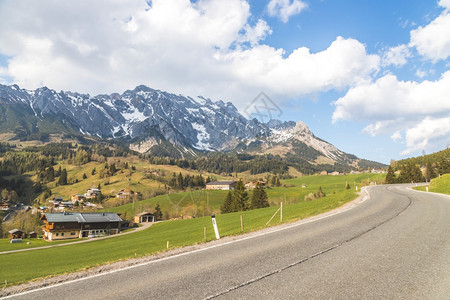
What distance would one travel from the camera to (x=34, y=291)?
24.5ft

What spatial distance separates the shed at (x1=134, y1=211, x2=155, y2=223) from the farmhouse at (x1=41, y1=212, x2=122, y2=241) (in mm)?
17037

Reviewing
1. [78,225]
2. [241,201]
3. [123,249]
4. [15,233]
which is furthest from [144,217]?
[123,249]

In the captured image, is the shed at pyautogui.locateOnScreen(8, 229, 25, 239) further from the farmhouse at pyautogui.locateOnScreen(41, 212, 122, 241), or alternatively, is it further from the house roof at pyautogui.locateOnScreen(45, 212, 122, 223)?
the house roof at pyautogui.locateOnScreen(45, 212, 122, 223)

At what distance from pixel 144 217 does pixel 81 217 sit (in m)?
29.9

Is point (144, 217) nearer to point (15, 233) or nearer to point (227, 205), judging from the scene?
point (227, 205)

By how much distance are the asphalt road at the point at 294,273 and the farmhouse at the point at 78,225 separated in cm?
8831

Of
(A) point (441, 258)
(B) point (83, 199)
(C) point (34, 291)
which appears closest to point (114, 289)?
(C) point (34, 291)

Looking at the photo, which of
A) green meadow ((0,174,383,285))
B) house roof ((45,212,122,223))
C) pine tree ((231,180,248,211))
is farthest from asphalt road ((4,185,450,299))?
house roof ((45,212,122,223))

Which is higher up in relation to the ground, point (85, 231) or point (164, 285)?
point (164, 285)

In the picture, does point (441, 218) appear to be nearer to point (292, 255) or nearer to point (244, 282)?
point (292, 255)

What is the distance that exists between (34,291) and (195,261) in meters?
5.08

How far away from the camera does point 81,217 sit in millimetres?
86750

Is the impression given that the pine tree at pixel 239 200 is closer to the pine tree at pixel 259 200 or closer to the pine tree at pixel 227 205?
the pine tree at pixel 227 205

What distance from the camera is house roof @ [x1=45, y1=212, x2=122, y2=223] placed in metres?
81.5
